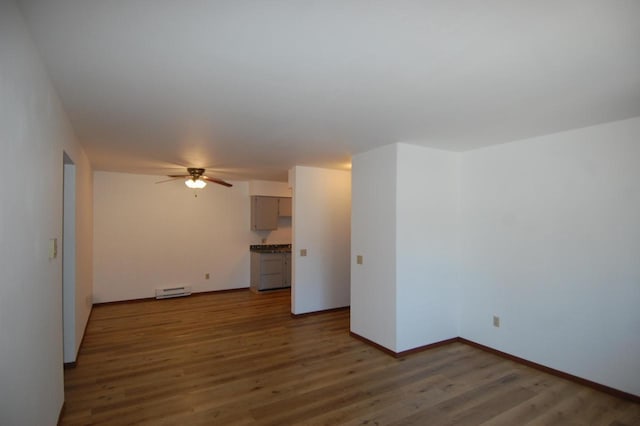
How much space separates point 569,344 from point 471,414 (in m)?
1.35

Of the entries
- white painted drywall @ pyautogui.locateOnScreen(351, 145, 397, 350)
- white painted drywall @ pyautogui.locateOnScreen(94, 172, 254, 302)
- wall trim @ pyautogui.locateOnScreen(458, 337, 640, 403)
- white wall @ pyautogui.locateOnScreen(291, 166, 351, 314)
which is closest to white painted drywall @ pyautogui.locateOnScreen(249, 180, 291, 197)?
white painted drywall @ pyautogui.locateOnScreen(94, 172, 254, 302)

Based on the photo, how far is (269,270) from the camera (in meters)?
6.95

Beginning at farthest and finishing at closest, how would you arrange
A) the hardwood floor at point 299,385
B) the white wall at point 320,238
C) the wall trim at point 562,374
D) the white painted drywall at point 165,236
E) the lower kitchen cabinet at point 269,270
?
1. the lower kitchen cabinet at point 269,270
2. the white painted drywall at point 165,236
3. the white wall at point 320,238
4. the wall trim at point 562,374
5. the hardwood floor at point 299,385

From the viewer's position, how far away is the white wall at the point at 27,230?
1335mm

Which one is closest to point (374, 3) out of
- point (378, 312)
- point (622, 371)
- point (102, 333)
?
point (378, 312)

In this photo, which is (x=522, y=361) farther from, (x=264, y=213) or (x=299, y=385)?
(x=264, y=213)

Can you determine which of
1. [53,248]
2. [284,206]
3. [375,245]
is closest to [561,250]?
[375,245]

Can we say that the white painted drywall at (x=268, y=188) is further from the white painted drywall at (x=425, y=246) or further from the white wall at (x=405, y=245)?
the white painted drywall at (x=425, y=246)

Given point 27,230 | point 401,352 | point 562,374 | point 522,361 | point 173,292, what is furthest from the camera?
point 173,292

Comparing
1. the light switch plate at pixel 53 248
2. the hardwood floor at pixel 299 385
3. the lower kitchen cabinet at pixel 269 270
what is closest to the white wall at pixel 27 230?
the light switch plate at pixel 53 248

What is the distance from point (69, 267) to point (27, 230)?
6.86ft

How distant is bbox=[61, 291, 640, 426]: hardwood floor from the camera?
2557 mm

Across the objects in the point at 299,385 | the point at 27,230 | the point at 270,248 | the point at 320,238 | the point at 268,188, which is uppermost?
the point at 268,188

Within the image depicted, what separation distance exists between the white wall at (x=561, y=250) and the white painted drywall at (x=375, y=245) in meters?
1.11
